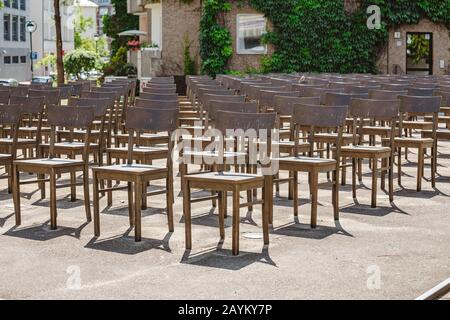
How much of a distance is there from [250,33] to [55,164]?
2871 centimetres

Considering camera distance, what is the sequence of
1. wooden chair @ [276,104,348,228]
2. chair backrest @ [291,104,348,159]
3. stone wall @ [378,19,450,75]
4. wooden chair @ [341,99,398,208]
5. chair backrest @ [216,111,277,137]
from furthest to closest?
stone wall @ [378,19,450,75], wooden chair @ [341,99,398,208], chair backrest @ [291,104,348,159], wooden chair @ [276,104,348,228], chair backrest @ [216,111,277,137]

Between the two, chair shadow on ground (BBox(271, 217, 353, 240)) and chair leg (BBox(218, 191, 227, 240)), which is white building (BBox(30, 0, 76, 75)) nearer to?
chair shadow on ground (BBox(271, 217, 353, 240))

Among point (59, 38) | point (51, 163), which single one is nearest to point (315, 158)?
point (51, 163)

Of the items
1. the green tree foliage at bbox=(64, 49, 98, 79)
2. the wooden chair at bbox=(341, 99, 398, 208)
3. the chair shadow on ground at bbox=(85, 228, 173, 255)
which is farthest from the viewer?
the green tree foliage at bbox=(64, 49, 98, 79)

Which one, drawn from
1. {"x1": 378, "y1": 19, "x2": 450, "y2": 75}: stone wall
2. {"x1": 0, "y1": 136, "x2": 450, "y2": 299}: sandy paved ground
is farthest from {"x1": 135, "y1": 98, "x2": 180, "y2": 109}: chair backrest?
{"x1": 378, "y1": 19, "x2": 450, "y2": 75}: stone wall

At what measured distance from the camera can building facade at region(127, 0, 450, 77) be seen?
36.6m

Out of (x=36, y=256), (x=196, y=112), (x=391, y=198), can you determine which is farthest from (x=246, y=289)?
(x=196, y=112)

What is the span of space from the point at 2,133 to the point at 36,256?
527 centimetres

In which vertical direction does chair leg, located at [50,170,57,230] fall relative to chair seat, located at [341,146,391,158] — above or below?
below

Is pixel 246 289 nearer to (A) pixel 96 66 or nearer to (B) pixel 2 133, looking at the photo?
(B) pixel 2 133

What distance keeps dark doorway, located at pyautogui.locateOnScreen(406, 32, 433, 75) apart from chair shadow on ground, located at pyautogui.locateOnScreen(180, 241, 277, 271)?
102 feet

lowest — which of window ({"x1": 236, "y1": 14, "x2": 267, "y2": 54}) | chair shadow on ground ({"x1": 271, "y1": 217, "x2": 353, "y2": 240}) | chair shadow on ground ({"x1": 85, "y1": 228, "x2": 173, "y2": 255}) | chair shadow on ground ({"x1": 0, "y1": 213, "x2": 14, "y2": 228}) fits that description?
chair shadow on ground ({"x1": 271, "y1": 217, "x2": 353, "y2": 240})

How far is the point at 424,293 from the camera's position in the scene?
19.3ft

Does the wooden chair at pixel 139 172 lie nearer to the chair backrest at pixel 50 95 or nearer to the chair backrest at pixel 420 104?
the chair backrest at pixel 420 104
